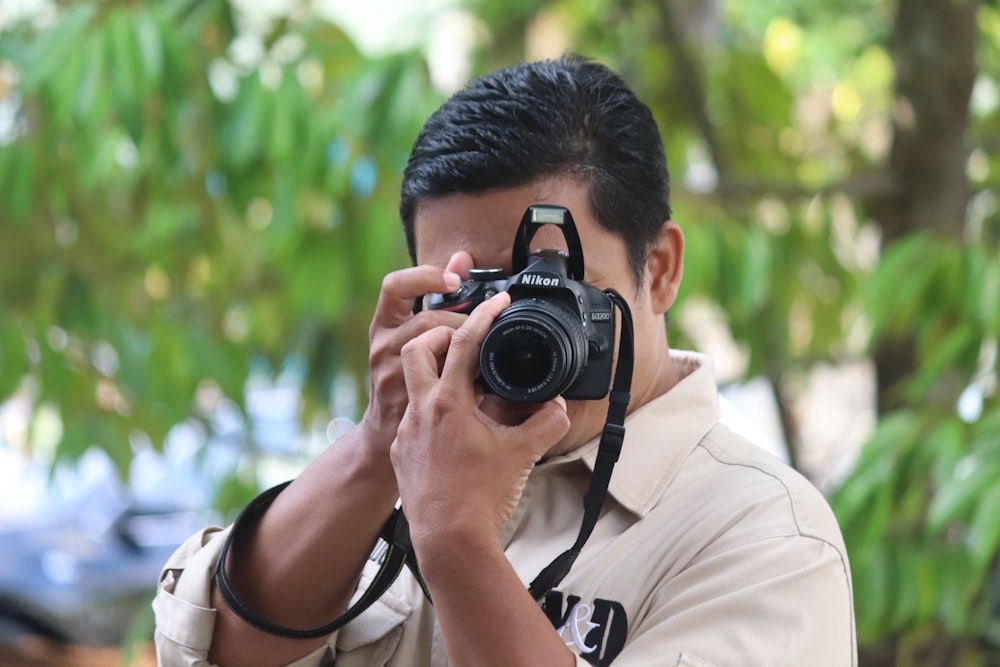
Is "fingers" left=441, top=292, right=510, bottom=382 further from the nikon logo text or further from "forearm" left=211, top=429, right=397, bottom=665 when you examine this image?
"forearm" left=211, top=429, right=397, bottom=665

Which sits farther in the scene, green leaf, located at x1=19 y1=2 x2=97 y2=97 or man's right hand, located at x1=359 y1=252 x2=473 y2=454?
green leaf, located at x1=19 y1=2 x2=97 y2=97

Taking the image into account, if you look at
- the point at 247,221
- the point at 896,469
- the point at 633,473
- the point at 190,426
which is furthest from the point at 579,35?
the point at 633,473

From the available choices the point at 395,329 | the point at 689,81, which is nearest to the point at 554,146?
the point at 395,329

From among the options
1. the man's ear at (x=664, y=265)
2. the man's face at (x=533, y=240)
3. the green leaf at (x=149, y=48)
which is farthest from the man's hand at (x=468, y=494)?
the green leaf at (x=149, y=48)

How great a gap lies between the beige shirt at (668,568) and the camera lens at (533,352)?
14 cm

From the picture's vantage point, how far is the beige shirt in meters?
0.91

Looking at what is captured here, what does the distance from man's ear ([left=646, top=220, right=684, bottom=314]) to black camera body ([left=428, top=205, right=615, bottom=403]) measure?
13cm

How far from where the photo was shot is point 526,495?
3.66ft

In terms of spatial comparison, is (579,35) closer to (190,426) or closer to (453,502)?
(190,426)

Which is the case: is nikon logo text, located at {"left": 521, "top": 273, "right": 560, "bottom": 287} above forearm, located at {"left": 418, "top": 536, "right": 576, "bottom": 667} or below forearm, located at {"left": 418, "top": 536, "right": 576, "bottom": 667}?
above

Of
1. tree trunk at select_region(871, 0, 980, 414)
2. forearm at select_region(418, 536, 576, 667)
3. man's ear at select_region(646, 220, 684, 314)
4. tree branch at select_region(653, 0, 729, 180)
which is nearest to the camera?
forearm at select_region(418, 536, 576, 667)

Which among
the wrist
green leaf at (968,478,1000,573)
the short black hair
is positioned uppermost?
the short black hair

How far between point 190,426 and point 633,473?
168 centimetres

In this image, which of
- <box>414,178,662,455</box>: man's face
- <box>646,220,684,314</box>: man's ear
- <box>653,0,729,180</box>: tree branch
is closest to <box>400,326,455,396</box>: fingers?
<box>414,178,662,455</box>: man's face
